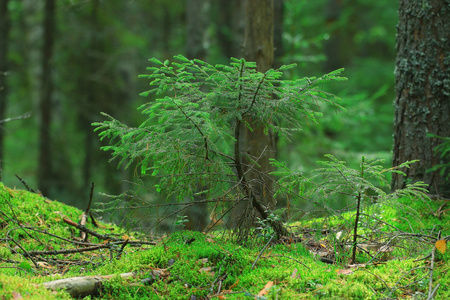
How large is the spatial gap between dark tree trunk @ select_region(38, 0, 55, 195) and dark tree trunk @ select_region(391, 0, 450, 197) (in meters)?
9.63

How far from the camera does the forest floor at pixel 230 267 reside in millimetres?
2787

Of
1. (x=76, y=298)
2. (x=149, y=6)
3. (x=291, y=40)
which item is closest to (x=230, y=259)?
(x=76, y=298)

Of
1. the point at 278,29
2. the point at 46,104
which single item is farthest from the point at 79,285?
the point at 46,104

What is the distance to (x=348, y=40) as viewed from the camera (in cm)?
1944

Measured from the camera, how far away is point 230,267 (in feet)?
10.1

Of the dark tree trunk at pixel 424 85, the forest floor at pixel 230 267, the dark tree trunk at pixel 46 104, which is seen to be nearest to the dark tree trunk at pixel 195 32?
the dark tree trunk at pixel 46 104

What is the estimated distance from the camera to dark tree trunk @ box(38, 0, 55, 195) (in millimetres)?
11195

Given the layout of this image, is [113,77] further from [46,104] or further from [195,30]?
[195,30]

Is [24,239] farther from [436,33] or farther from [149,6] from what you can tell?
[149,6]

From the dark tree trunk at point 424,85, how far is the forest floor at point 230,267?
90 cm

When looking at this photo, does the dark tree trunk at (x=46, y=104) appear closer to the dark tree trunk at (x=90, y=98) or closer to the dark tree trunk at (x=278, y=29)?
the dark tree trunk at (x=90, y=98)

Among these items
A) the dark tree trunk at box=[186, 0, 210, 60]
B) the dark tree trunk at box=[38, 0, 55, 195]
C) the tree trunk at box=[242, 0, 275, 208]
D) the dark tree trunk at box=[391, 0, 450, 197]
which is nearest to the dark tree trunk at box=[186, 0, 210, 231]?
the dark tree trunk at box=[186, 0, 210, 60]

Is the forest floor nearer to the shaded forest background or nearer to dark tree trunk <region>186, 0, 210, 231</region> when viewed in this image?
dark tree trunk <region>186, 0, 210, 231</region>

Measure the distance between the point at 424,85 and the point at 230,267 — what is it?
10.7ft
